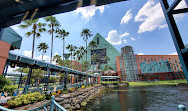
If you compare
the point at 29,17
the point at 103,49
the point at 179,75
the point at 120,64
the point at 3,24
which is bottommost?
the point at 179,75

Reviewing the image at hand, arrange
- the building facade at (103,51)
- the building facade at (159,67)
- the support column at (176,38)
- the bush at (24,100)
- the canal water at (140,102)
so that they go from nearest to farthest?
1. the support column at (176,38)
2. the bush at (24,100)
3. the canal water at (140,102)
4. the building facade at (159,67)
5. the building facade at (103,51)

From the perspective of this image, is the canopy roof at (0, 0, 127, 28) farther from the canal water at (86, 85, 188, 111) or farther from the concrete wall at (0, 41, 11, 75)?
the canal water at (86, 85, 188, 111)

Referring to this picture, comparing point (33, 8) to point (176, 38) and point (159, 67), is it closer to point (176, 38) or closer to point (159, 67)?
point (176, 38)

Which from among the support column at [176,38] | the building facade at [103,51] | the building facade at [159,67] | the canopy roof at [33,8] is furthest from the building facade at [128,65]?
the canopy roof at [33,8]

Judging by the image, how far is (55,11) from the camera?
238 centimetres

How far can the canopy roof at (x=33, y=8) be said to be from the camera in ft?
6.75

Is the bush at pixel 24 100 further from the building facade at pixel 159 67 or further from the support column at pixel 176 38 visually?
the building facade at pixel 159 67

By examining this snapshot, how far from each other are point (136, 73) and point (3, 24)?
70.5 m

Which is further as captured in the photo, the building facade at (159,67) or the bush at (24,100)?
the building facade at (159,67)

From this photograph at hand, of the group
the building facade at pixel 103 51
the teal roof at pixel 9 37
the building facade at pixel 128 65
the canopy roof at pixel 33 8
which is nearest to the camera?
the canopy roof at pixel 33 8

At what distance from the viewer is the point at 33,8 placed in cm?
224

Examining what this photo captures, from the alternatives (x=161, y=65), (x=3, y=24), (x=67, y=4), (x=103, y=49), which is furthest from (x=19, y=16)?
(x=103, y=49)

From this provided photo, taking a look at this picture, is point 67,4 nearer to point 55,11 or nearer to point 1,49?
point 55,11

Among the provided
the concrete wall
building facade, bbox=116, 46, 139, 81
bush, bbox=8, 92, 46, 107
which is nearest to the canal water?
bush, bbox=8, 92, 46, 107
